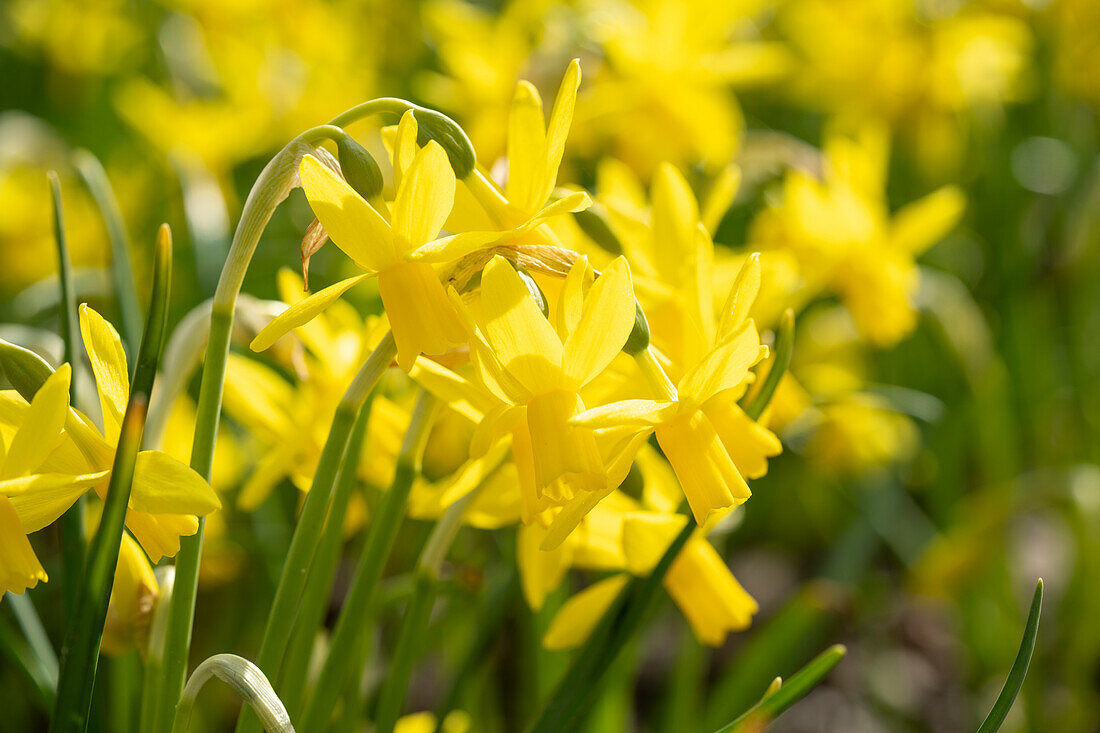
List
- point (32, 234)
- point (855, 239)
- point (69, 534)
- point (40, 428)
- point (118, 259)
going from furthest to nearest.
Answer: point (32, 234)
point (855, 239)
point (118, 259)
point (69, 534)
point (40, 428)

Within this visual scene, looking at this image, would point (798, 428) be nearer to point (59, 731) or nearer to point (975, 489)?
point (975, 489)

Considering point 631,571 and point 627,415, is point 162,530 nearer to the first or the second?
point 627,415

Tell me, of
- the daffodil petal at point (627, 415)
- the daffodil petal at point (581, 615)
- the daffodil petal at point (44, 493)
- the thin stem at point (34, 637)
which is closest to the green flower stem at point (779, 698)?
the daffodil petal at point (581, 615)

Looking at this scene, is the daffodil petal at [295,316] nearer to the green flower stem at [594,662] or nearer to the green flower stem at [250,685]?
the green flower stem at [250,685]

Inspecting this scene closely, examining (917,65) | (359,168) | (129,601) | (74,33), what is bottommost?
(917,65)

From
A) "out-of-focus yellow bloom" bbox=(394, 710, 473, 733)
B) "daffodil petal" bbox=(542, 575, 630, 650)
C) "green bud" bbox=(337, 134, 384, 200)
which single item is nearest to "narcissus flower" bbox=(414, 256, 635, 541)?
"green bud" bbox=(337, 134, 384, 200)

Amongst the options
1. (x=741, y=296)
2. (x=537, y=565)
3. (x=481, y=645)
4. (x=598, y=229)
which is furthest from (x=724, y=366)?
(x=481, y=645)

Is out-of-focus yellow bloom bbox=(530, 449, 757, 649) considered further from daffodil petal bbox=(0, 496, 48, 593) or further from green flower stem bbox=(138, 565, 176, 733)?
daffodil petal bbox=(0, 496, 48, 593)
